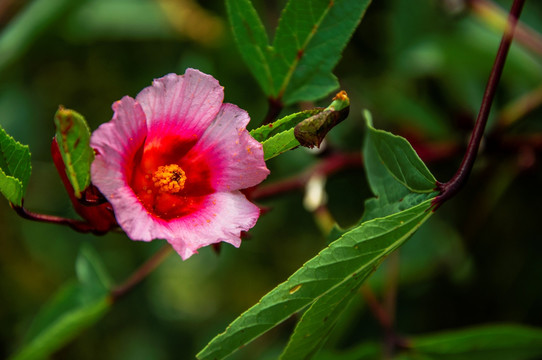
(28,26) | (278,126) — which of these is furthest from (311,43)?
(28,26)

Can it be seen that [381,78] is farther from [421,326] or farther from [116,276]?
[116,276]

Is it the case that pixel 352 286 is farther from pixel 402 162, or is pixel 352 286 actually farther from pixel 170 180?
pixel 170 180

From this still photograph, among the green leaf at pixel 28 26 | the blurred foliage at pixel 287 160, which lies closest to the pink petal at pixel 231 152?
the blurred foliage at pixel 287 160

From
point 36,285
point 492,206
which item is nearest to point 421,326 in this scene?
point 492,206

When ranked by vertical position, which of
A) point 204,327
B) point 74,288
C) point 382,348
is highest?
point 74,288

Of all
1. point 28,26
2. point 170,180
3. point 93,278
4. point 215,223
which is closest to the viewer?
point 215,223

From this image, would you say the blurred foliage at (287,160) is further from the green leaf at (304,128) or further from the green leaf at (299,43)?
the green leaf at (304,128)
